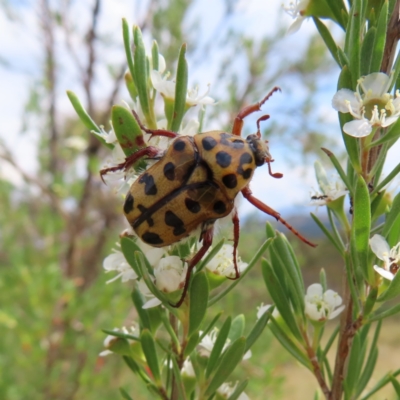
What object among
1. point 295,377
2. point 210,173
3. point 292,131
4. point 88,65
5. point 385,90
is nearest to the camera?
point 385,90

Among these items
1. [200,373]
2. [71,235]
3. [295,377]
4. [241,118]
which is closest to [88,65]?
[71,235]

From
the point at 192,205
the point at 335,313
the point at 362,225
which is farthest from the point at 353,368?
the point at 192,205

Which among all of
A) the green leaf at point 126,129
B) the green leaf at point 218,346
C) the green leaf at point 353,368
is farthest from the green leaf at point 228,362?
the green leaf at point 126,129

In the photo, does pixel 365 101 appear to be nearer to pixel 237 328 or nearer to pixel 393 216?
pixel 393 216

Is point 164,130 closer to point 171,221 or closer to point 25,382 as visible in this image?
point 171,221

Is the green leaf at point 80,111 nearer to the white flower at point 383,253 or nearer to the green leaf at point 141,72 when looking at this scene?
the green leaf at point 141,72

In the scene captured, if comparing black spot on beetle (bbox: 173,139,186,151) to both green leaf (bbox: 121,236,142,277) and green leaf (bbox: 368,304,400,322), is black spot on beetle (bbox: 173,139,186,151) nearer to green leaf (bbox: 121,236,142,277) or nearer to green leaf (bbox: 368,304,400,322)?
green leaf (bbox: 121,236,142,277)

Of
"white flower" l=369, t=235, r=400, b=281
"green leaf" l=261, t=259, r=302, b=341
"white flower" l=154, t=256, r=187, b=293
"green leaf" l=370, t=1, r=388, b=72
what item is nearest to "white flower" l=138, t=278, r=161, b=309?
"white flower" l=154, t=256, r=187, b=293
